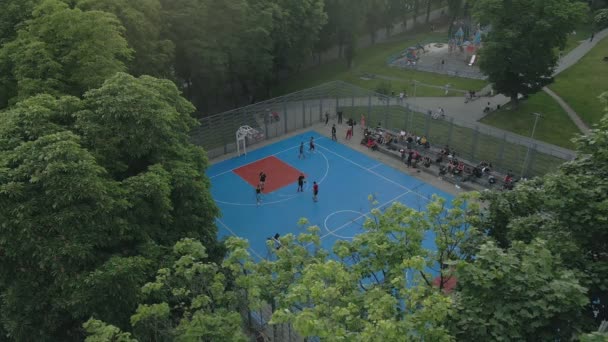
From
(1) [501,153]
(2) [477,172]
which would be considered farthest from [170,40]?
(1) [501,153]

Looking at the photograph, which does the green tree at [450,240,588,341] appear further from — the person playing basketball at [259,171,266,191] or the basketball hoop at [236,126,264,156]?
the basketball hoop at [236,126,264,156]

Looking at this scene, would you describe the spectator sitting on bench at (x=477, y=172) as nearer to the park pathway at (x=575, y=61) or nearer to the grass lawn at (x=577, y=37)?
the park pathway at (x=575, y=61)

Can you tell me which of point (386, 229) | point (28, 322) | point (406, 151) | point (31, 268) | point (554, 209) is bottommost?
point (406, 151)

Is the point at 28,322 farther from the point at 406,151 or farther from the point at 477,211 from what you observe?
the point at 406,151

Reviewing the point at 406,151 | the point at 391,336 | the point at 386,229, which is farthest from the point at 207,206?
the point at 406,151

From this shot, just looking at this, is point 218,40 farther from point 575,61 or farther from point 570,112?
point 575,61

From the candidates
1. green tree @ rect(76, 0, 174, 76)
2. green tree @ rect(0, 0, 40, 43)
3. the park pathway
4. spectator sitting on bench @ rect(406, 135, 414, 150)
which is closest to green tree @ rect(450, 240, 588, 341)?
spectator sitting on bench @ rect(406, 135, 414, 150)
